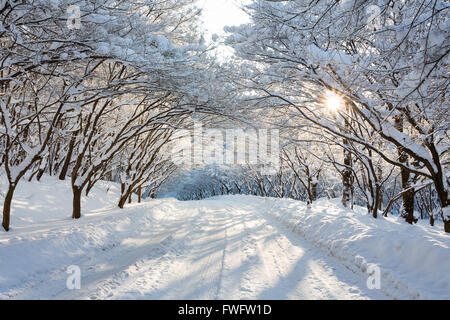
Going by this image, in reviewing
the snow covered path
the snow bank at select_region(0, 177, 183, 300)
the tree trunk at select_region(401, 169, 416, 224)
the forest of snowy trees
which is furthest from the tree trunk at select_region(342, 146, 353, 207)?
the snow bank at select_region(0, 177, 183, 300)

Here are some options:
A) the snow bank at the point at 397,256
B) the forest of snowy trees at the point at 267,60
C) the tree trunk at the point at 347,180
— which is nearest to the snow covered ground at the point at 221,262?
the snow bank at the point at 397,256

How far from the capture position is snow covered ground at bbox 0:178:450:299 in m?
4.16

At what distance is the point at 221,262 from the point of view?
5652 millimetres

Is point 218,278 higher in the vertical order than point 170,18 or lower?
lower

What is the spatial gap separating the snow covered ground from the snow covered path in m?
0.02

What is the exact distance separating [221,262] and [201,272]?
0.71 metres

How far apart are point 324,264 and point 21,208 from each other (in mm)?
9949

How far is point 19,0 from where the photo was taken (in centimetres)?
472

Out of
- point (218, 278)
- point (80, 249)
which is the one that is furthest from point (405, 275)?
point (80, 249)

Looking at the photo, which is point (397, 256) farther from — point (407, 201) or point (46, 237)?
point (46, 237)

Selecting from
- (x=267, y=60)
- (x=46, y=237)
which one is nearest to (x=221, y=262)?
(x=46, y=237)

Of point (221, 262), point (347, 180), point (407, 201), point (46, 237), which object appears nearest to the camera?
point (221, 262)

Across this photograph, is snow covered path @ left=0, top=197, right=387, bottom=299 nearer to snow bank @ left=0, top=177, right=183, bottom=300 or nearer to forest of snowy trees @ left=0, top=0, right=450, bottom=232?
snow bank @ left=0, top=177, right=183, bottom=300
